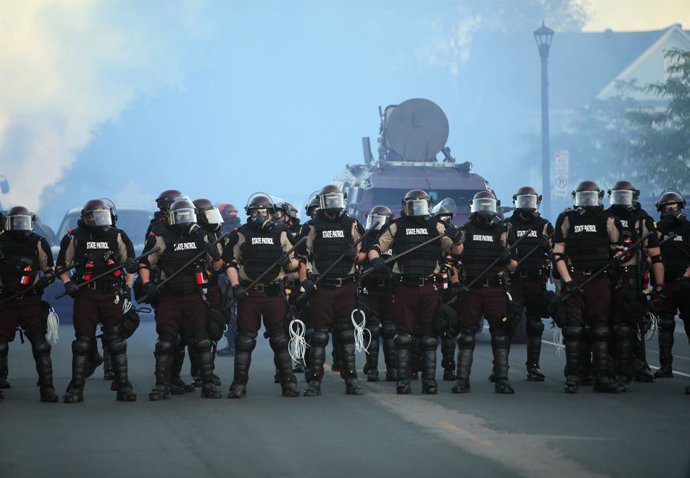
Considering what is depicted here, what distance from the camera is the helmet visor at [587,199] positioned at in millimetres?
13852

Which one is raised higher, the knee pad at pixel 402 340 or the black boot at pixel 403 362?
the knee pad at pixel 402 340

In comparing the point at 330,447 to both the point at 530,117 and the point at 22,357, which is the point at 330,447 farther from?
the point at 530,117

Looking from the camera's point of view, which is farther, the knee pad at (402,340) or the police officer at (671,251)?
the police officer at (671,251)

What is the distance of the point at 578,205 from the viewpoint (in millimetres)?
13977

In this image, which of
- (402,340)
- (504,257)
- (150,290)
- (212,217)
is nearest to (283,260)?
(150,290)

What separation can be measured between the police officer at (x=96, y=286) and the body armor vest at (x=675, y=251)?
5.93m

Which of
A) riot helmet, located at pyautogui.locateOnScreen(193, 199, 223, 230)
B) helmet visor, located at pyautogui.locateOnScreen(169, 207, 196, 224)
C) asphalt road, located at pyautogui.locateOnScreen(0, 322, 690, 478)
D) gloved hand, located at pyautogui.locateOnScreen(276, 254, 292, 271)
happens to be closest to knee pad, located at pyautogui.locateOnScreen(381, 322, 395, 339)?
asphalt road, located at pyautogui.locateOnScreen(0, 322, 690, 478)

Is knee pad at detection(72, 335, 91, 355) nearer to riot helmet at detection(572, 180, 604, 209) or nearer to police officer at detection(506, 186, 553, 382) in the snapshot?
police officer at detection(506, 186, 553, 382)

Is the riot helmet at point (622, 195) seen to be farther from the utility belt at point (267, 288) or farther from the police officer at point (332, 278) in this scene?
the utility belt at point (267, 288)

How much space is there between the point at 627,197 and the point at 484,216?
159cm

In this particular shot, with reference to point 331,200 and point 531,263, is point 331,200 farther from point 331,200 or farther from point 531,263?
point 531,263

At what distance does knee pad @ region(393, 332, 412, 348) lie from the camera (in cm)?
1369

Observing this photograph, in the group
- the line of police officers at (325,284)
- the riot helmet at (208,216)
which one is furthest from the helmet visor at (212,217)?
the line of police officers at (325,284)

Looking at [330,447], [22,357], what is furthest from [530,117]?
[330,447]
